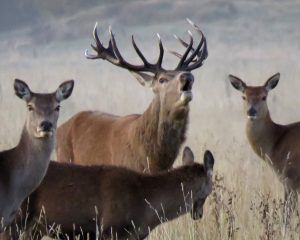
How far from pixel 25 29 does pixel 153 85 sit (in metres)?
34.8

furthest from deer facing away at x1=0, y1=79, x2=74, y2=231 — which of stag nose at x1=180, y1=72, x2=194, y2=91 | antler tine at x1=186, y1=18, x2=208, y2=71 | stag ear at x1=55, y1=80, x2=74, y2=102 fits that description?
antler tine at x1=186, y1=18, x2=208, y2=71

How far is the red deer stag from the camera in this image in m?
12.3

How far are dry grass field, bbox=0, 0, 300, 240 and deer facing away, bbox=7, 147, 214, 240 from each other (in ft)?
1.24

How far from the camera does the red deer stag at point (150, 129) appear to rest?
40.2ft

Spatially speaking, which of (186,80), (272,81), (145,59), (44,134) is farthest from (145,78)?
(44,134)

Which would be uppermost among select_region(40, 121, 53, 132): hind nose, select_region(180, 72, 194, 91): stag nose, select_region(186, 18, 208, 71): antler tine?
select_region(186, 18, 208, 71): antler tine

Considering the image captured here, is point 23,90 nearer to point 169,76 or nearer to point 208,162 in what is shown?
point 208,162

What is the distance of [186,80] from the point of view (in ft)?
38.9

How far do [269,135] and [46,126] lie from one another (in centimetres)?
474

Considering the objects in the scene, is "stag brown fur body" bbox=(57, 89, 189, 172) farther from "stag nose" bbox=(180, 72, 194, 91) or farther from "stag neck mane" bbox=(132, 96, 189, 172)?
"stag nose" bbox=(180, 72, 194, 91)

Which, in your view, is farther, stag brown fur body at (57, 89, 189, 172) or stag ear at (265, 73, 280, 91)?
stag ear at (265, 73, 280, 91)

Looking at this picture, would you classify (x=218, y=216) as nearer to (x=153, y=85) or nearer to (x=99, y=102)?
(x=153, y=85)

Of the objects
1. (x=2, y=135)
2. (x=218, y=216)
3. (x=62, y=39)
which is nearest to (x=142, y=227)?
(x=218, y=216)

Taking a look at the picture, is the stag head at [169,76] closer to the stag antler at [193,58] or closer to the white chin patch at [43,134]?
the stag antler at [193,58]
